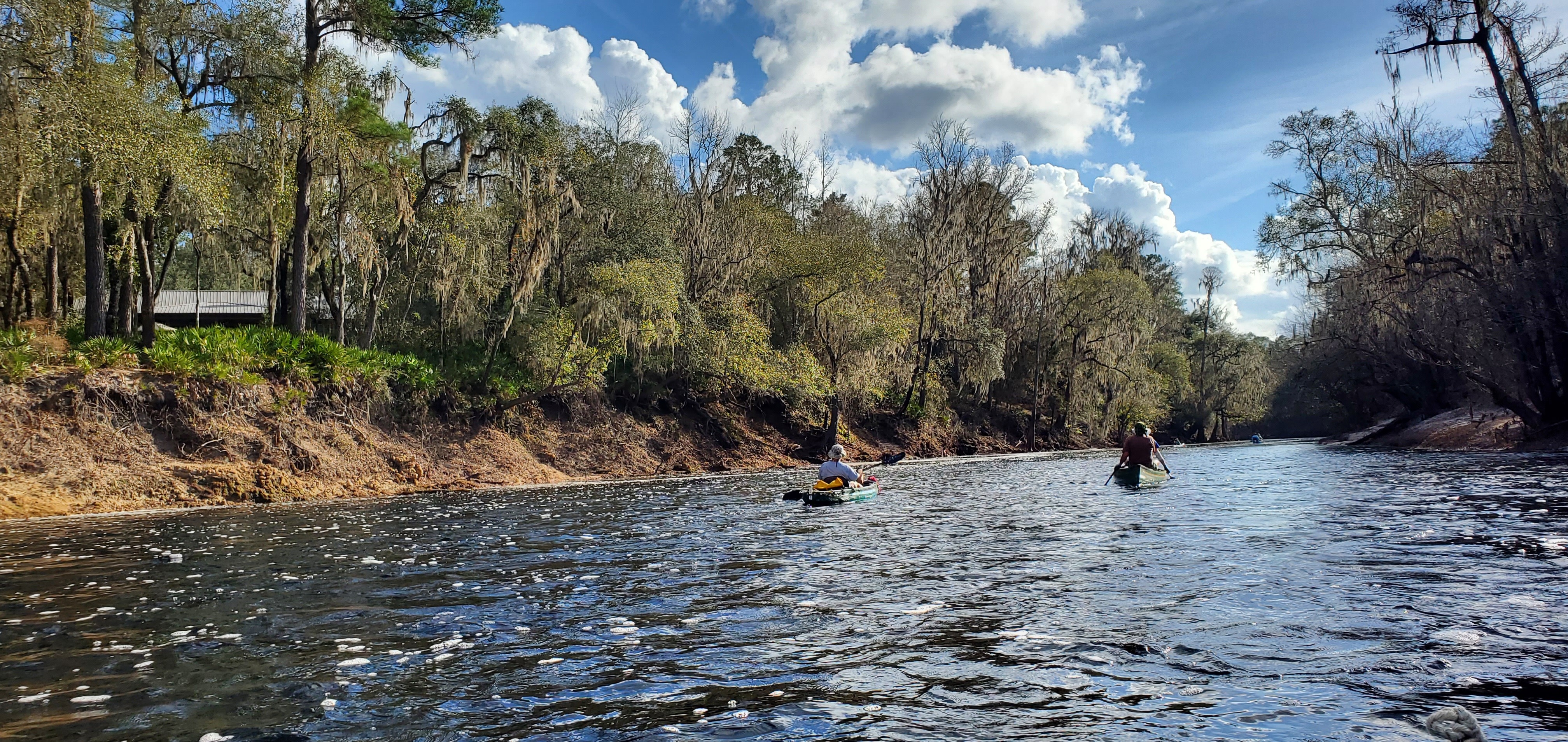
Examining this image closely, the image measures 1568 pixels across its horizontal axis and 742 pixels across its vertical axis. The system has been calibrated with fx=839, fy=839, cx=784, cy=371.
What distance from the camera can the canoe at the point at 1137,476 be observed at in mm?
22656

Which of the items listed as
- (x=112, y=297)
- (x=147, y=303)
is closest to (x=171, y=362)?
(x=147, y=303)

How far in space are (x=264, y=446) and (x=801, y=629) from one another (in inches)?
805

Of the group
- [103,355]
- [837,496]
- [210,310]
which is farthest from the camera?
[210,310]

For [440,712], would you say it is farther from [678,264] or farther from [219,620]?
[678,264]

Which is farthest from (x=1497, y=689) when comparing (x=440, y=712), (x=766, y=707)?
(x=440, y=712)

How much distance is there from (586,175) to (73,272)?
21511 mm

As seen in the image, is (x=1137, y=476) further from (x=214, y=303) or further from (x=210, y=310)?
(x=214, y=303)

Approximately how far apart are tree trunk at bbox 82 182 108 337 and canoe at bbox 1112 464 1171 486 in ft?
89.0

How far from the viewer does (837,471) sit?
20.6 m

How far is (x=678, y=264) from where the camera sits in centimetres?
3503

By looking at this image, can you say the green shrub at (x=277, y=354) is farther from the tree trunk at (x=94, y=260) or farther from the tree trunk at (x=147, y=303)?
the tree trunk at (x=94, y=260)

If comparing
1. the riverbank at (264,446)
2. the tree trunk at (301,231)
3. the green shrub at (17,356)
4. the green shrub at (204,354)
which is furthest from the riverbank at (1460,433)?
the green shrub at (17,356)

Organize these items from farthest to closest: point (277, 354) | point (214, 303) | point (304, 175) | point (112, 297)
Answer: point (214, 303) → point (112, 297) → point (304, 175) → point (277, 354)

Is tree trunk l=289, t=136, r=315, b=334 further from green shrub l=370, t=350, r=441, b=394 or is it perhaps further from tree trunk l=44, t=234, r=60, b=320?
tree trunk l=44, t=234, r=60, b=320
